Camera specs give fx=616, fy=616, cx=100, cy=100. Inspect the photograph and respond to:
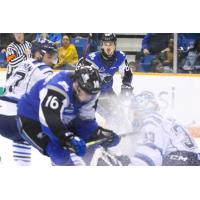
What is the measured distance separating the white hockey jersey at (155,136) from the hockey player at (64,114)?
0.62 ft

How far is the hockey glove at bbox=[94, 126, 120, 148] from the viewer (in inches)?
183

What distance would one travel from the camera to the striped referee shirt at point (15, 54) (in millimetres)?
4652

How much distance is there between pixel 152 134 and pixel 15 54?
120 centimetres

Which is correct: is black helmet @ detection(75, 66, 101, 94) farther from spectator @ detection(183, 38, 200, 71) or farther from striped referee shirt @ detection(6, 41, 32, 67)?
spectator @ detection(183, 38, 200, 71)

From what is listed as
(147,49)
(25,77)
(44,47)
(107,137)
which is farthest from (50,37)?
(107,137)

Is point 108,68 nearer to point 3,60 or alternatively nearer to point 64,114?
point 64,114

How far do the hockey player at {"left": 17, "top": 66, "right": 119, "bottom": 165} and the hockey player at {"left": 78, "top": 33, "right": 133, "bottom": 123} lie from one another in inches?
2.2

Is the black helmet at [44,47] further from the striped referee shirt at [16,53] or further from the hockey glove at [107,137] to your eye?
the hockey glove at [107,137]

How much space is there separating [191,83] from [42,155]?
1.26 metres

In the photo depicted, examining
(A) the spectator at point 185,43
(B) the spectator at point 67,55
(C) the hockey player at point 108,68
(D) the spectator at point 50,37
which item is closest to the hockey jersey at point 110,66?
(C) the hockey player at point 108,68

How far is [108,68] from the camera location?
15.3 feet

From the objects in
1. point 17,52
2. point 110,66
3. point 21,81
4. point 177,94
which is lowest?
point 177,94
